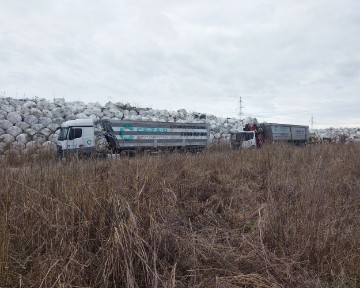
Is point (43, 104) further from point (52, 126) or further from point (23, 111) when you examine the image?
point (52, 126)

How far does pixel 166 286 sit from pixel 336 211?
3.20 m

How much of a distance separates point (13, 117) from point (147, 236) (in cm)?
2093

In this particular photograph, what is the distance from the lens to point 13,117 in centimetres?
2158

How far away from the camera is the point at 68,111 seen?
24938mm

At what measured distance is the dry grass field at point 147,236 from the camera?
10.3 feet

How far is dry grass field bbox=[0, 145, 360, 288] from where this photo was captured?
313 centimetres

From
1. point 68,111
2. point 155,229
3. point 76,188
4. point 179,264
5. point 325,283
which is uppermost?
point 68,111

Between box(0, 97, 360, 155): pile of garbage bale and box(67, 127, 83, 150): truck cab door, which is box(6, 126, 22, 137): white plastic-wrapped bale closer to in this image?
box(0, 97, 360, 155): pile of garbage bale

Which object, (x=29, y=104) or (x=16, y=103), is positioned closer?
(x=16, y=103)

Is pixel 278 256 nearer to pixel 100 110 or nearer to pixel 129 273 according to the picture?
pixel 129 273

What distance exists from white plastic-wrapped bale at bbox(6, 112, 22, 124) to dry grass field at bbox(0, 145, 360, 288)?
704 inches

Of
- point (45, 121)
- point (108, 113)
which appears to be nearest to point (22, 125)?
point (45, 121)

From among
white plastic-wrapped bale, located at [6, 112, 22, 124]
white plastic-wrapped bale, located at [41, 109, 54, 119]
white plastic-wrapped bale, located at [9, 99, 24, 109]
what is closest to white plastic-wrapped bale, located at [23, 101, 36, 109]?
white plastic-wrapped bale, located at [9, 99, 24, 109]

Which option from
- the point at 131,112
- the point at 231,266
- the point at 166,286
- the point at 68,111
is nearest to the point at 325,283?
the point at 231,266
